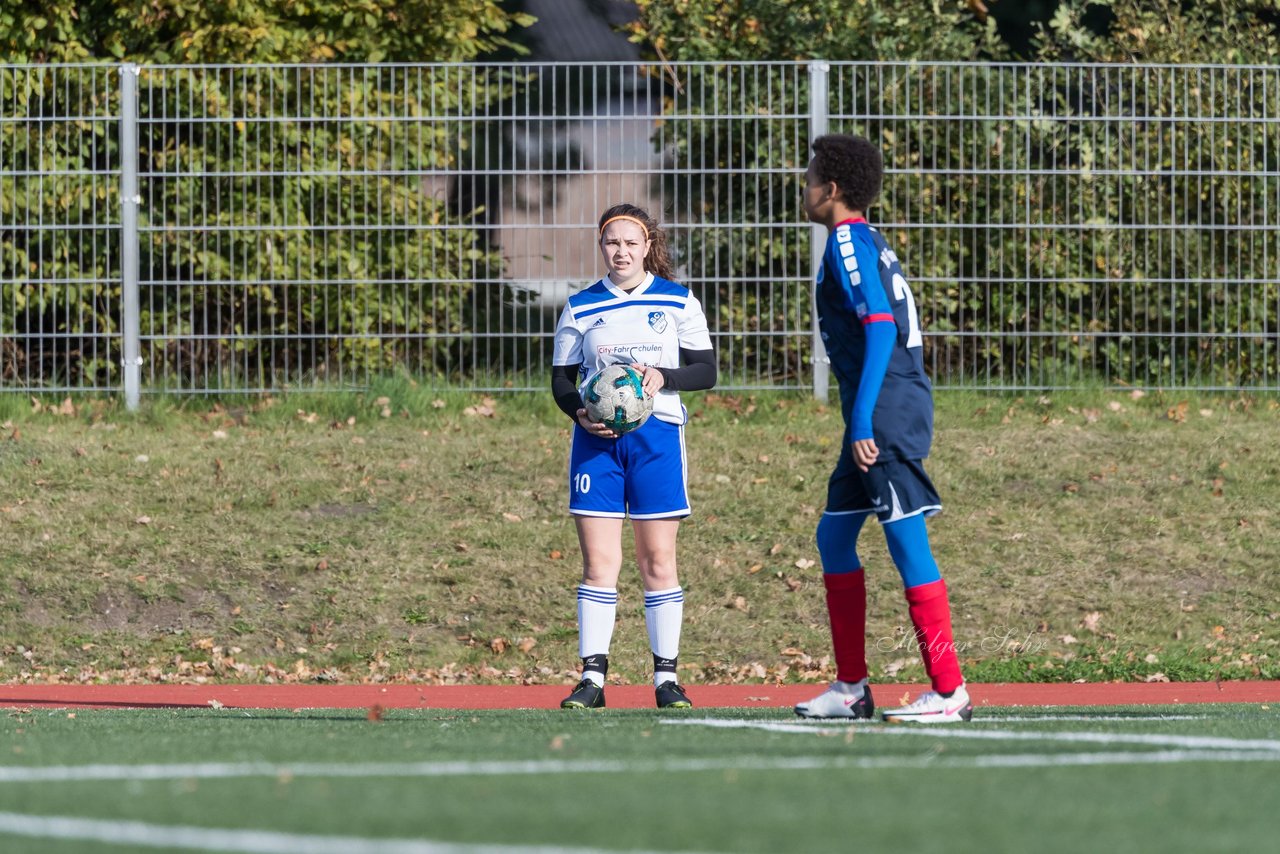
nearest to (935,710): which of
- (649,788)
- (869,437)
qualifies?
(869,437)

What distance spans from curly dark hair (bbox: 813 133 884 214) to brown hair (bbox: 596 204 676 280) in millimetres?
1220

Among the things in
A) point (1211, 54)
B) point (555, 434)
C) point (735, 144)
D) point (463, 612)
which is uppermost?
point (1211, 54)

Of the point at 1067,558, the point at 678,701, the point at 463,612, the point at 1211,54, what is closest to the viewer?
the point at 678,701

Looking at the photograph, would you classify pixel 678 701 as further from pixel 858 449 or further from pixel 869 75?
pixel 869 75

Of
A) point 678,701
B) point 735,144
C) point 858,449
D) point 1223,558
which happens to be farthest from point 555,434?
point 858,449

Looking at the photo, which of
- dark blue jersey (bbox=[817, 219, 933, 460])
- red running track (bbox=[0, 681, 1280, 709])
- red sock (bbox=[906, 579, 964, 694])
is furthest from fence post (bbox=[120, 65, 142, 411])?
red sock (bbox=[906, 579, 964, 694])

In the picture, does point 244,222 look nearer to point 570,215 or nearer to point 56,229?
point 56,229

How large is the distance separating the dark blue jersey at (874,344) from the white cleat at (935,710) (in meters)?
0.79

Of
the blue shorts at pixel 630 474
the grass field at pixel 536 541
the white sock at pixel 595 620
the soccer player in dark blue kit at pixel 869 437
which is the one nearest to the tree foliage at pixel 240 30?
the grass field at pixel 536 541

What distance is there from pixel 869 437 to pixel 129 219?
851 cm

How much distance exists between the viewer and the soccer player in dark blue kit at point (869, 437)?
6.05 metres

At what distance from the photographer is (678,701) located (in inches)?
288

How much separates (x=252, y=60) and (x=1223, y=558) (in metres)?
7.98

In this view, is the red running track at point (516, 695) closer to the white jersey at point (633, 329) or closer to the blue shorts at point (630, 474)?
the blue shorts at point (630, 474)
